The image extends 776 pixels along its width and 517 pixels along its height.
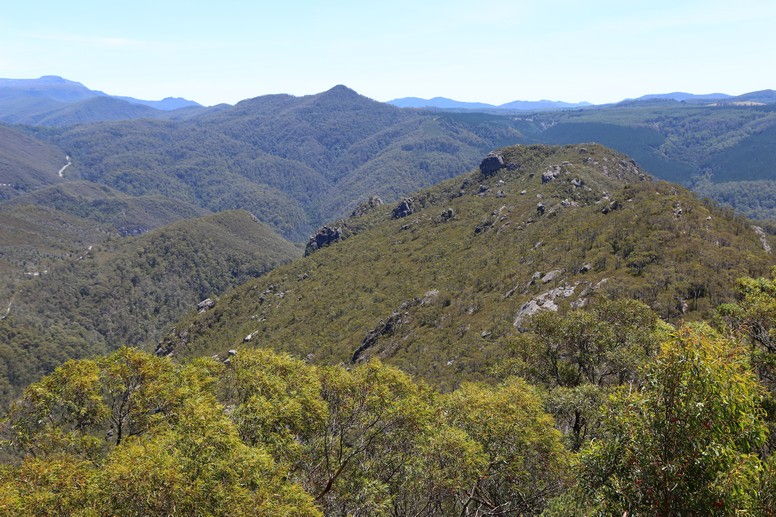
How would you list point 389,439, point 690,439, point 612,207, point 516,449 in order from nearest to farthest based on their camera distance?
point 690,439 → point 516,449 → point 389,439 → point 612,207

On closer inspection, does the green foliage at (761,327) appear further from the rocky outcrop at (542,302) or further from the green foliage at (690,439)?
the rocky outcrop at (542,302)

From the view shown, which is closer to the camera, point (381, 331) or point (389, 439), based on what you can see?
point (389, 439)

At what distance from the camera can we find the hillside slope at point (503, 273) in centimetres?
7925

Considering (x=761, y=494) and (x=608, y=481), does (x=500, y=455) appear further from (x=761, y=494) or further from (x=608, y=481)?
(x=761, y=494)

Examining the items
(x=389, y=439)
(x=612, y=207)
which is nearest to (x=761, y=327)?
(x=389, y=439)

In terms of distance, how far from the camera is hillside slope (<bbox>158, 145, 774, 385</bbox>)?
79250mm

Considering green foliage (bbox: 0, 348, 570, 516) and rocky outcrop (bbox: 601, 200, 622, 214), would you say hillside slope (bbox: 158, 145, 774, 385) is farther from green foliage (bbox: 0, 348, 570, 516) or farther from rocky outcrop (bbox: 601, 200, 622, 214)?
green foliage (bbox: 0, 348, 570, 516)

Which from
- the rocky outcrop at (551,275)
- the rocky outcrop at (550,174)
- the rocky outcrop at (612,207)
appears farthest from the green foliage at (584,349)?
the rocky outcrop at (550,174)

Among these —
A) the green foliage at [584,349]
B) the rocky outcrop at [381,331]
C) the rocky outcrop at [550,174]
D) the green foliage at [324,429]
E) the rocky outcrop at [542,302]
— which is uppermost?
the rocky outcrop at [550,174]

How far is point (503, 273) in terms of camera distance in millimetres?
118938

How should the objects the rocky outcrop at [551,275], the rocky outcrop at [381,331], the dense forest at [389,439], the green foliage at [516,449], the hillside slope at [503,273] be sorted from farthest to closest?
the rocky outcrop at [381,331] < the rocky outcrop at [551,275] < the hillside slope at [503,273] < the green foliage at [516,449] < the dense forest at [389,439]

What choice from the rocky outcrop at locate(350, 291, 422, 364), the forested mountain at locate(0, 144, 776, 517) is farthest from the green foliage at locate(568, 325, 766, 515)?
the rocky outcrop at locate(350, 291, 422, 364)

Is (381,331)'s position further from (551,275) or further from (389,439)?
(389,439)

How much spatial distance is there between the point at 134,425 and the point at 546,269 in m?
93.4
